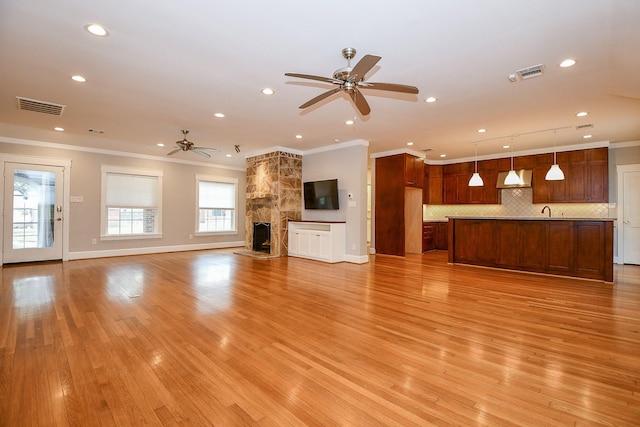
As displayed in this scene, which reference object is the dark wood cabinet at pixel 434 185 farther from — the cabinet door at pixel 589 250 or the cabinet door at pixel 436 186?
the cabinet door at pixel 589 250

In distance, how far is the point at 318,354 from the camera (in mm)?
2408

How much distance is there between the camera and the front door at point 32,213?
6227 mm

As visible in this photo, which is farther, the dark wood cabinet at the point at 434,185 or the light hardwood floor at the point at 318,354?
the dark wood cabinet at the point at 434,185

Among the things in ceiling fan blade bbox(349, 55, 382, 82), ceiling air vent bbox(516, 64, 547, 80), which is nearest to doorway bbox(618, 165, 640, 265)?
ceiling air vent bbox(516, 64, 547, 80)

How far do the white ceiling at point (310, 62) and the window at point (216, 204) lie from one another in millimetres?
3623

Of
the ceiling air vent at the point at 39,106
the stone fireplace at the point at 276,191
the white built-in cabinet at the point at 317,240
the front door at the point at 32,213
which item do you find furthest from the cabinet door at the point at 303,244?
the front door at the point at 32,213

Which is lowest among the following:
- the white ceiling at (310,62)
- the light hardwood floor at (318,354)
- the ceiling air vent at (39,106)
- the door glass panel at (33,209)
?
the light hardwood floor at (318,354)

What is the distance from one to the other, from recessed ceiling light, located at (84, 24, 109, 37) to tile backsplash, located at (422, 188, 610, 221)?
8.81 metres

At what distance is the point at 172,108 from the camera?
4.61m

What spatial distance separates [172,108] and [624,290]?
7483 millimetres

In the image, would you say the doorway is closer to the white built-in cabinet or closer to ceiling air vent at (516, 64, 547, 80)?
ceiling air vent at (516, 64, 547, 80)

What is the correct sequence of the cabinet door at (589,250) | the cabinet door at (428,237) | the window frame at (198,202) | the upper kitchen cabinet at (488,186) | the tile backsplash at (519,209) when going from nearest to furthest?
1. the cabinet door at (589,250)
2. the tile backsplash at (519,209)
3. the upper kitchen cabinet at (488,186)
4. the cabinet door at (428,237)
5. the window frame at (198,202)

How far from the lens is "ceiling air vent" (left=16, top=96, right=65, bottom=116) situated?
14.0 feet

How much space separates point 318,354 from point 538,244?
17.1 ft
